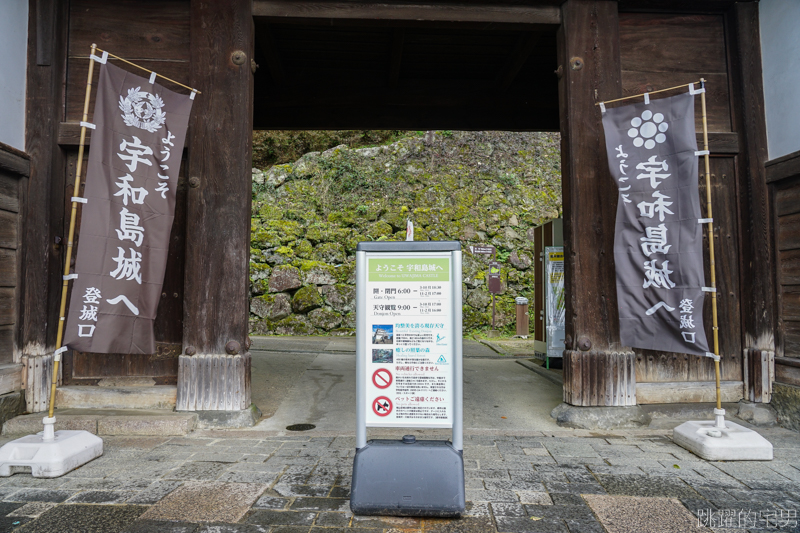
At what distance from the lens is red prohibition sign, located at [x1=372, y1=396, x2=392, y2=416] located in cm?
288

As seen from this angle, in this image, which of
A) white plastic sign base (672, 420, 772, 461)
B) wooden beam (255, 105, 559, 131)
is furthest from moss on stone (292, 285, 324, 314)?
white plastic sign base (672, 420, 772, 461)

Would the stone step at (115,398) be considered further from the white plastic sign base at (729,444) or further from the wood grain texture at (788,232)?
the wood grain texture at (788,232)

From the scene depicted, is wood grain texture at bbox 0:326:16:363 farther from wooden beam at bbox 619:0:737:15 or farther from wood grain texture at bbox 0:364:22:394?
wooden beam at bbox 619:0:737:15

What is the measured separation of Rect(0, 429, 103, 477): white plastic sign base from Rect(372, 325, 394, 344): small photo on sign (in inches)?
98.8

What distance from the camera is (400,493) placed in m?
2.79

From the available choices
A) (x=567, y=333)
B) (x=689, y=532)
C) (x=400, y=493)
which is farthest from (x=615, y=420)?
(x=400, y=493)

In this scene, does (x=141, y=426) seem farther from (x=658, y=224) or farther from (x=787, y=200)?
(x=787, y=200)

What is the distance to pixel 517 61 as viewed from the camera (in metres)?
6.73

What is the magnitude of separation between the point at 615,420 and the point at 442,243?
3.06 meters

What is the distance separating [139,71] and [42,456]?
3751mm

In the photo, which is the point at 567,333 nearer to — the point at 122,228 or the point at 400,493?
the point at 400,493

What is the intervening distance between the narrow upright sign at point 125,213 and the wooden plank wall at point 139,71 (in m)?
0.74

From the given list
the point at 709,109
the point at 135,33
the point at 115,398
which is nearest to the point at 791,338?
the point at 709,109

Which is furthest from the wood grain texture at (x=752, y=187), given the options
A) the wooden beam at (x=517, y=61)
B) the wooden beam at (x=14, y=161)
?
the wooden beam at (x=14, y=161)
